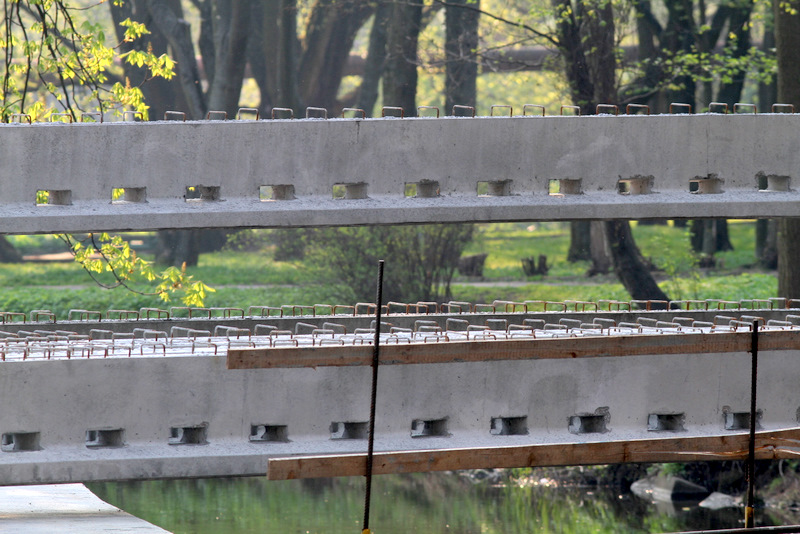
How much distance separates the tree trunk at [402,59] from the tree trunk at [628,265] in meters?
5.86

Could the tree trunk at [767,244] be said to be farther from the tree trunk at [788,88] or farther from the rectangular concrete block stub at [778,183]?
the rectangular concrete block stub at [778,183]

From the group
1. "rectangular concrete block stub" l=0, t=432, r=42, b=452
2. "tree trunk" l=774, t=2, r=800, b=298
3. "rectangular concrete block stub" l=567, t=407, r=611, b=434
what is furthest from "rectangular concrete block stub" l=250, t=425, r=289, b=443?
"tree trunk" l=774, t=2, r=800, b=298

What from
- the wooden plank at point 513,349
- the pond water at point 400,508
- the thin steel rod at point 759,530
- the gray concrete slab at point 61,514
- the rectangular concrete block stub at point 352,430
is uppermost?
the wooden plank at point 513,349

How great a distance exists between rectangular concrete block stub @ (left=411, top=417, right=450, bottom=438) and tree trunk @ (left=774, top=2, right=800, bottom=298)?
30.7ft

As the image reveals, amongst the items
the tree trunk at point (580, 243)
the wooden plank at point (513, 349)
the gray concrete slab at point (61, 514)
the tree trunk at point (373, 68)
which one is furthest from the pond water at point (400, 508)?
the tree trunk at point (373, 68)

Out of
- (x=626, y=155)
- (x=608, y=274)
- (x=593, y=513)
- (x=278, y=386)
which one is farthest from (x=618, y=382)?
(x=608, y=274)

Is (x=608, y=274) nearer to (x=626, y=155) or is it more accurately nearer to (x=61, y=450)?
(x=626, y=155)

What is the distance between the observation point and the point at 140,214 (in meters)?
9.13

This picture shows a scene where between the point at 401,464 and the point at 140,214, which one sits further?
the point at 140,214

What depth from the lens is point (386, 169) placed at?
943 centimetres

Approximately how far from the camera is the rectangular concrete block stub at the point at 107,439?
8.52m

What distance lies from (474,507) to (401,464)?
32.4 feet

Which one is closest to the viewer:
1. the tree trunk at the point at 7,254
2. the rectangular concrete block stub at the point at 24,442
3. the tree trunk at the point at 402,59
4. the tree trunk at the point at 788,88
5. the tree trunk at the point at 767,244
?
the rectangular concrete block stub at the point at 24,442

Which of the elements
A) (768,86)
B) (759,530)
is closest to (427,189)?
(759,530)
